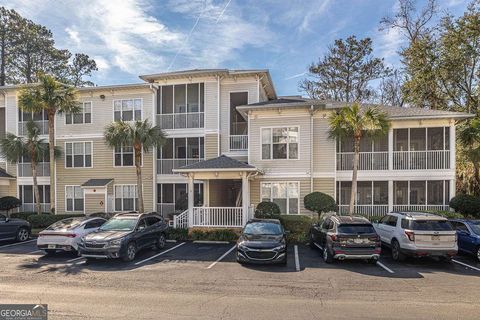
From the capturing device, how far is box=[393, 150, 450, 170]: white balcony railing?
20.1 meters

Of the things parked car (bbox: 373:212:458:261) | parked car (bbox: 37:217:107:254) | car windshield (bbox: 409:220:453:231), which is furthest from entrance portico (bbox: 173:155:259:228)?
car windshield (bbox: 409:220:453:231)

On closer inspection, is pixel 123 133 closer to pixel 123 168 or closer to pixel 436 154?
pixel 123 168

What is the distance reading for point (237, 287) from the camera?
9414mm

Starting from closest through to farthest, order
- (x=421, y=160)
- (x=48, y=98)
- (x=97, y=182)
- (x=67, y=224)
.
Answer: (x=67, y=224), (x=421, y=160), (x=48, y=98), (x=97, y=182)

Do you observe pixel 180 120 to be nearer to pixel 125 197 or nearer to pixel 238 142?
pixel 238 142

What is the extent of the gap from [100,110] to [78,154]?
3703 millimetres

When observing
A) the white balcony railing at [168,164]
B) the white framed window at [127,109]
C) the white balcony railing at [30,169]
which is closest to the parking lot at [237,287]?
the white balcony railing at [168,164]

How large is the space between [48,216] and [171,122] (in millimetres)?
10139

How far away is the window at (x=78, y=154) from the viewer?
2483 centimetres

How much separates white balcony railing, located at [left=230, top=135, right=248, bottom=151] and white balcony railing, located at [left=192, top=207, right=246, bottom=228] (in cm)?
582

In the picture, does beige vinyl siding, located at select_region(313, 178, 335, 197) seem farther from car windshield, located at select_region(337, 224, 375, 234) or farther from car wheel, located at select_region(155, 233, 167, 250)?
car wheel, located at select_region(155, 233, 167, 250)

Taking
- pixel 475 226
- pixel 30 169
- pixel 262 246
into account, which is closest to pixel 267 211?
pixel 262 246

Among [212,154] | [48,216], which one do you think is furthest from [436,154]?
[48,216]

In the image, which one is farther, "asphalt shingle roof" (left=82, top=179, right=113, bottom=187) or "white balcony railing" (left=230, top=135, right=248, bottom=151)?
"asphalt shingle roof" (left=82, top=179, right=113, bottom=187)
